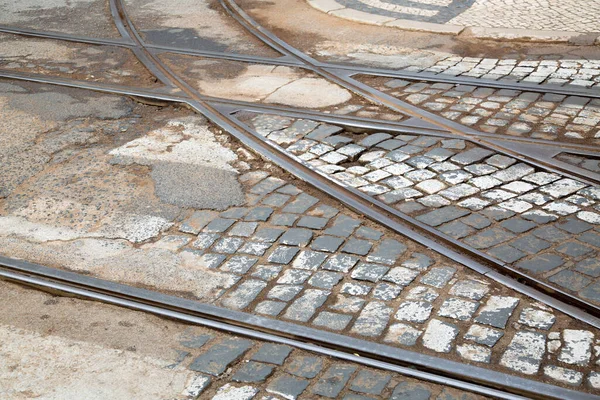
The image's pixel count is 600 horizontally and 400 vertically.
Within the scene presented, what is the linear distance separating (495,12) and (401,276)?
21.3 ft

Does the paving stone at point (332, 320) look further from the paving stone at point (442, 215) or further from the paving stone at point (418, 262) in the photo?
the paving stone at point (442, 215)

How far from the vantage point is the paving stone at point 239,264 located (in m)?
4.69

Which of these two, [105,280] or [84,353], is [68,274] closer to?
[105,280]

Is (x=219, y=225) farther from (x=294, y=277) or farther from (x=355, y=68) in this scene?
(x=355, y=68)

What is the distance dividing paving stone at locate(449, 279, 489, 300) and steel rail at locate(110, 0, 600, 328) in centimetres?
12

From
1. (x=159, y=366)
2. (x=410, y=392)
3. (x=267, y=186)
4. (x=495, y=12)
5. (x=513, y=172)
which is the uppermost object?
(x=495, y=12)

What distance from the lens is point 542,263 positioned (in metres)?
4.59

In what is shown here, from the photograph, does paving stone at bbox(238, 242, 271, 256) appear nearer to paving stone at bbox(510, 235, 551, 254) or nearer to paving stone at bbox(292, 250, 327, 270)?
paving stone at bbox(292, 250, 327, 270)

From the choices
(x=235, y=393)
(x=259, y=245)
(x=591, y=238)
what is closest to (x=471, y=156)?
(x=591, y=238)

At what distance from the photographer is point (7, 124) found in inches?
272

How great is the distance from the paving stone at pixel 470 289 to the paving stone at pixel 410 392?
0.86 meters

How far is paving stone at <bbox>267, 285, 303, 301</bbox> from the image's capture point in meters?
4.39

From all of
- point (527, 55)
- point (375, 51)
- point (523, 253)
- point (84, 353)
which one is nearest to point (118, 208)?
point (84, 353)

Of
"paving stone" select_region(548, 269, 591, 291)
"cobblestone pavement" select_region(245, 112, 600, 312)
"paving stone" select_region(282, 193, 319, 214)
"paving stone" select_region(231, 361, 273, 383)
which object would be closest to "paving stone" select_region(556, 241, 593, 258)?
"cobblestone pavement" select_region(245, 112, 600, 312)
